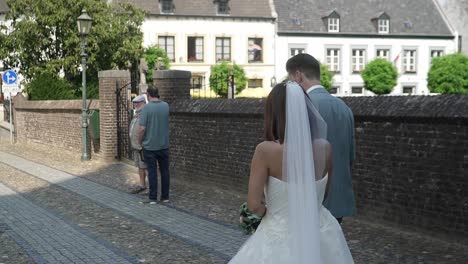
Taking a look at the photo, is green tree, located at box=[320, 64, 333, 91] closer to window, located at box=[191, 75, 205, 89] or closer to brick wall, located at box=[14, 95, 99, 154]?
window, located at box=[191, 75, 205, 89]

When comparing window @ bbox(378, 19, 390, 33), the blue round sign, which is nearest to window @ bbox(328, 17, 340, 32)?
window @ bbox(378, 19, 390, 33)

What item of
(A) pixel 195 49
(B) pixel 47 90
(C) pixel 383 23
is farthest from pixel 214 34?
(B) pixel 47 90

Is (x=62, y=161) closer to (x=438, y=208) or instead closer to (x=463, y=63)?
(x=438, y=208)

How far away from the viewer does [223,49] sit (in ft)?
177

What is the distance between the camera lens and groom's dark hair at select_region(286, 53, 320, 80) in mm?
4375

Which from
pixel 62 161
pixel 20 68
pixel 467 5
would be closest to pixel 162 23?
pixel 20 68

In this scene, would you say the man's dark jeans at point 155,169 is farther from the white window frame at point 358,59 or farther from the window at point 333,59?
the white window frame at point 358,59

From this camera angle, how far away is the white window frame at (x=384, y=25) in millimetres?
57875

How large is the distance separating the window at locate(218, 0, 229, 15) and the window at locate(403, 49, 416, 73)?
695 inches

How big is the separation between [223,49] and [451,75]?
1908cm

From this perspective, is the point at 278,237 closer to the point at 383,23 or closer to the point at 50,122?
the point at 50,122

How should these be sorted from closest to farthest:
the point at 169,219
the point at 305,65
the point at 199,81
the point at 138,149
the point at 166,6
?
the point at 305,65, the point at 169,219, the point at 138,149, the point at 199,81, the point at 166,6

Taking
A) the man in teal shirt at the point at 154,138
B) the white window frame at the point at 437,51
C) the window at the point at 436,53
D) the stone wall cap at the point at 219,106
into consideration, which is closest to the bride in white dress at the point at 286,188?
the man in teal shirt at the point at 154,138

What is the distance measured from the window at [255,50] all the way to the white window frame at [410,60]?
14.1 meters
